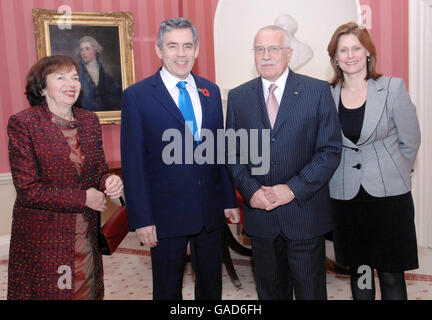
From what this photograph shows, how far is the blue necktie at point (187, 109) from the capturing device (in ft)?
7.43

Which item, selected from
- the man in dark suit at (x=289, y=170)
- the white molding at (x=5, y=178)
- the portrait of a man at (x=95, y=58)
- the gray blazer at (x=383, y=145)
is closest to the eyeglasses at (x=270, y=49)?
the man in dark suit at (x=289, y=170)

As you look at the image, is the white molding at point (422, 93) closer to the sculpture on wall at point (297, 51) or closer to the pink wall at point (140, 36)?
the pink wall at point (140, 36)

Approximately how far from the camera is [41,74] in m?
2.12

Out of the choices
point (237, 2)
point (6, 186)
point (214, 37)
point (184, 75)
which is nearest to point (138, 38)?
point (214, 37)

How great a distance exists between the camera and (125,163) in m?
2.22

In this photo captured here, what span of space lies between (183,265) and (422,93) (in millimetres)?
3004

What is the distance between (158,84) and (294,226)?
956 mm

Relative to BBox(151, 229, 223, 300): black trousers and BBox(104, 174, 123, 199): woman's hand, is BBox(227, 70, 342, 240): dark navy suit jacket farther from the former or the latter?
BBox(104, 174, 123, 199): woman's hand

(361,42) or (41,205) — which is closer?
(41,205)

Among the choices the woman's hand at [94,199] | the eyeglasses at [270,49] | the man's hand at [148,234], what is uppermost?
the eyeglasses at [270,49]

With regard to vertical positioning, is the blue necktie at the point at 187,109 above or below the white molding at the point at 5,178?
above

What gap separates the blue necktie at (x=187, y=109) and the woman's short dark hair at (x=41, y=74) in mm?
532

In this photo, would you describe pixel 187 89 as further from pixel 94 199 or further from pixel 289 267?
pixel 289 267

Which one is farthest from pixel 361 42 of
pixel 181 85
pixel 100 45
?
pixel 100 45
